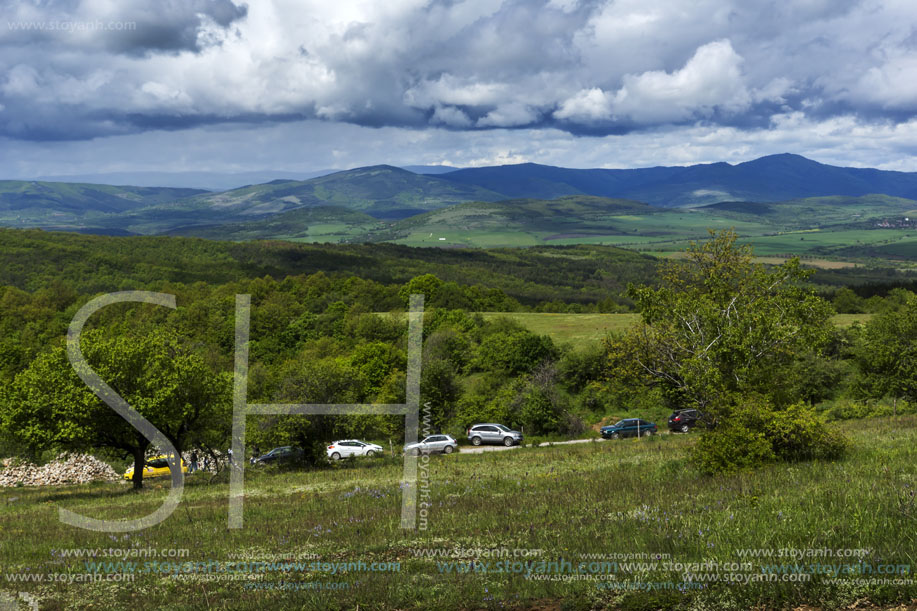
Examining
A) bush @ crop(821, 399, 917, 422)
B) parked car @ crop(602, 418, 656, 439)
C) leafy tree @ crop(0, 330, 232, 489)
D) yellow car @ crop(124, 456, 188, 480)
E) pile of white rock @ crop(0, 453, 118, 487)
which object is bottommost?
pile of white rock @ crop(0, 453, 118, 487)

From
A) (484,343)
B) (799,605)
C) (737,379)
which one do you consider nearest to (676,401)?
(737,379)

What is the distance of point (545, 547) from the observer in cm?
1015

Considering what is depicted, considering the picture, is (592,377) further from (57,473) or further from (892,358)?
(57,473)

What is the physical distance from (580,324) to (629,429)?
59.1 metres

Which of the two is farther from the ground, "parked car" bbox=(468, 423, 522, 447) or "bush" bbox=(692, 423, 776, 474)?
"bush" bbox=(692, 423, 776, 474)

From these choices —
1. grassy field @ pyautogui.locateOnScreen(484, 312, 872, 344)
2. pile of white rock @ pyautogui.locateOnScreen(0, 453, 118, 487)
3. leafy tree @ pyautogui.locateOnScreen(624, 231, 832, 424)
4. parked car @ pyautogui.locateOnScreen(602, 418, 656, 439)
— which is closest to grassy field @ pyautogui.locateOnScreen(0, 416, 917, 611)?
leafy tree @ pyautogui.locateOnScreen(624, 231, 832, 424)

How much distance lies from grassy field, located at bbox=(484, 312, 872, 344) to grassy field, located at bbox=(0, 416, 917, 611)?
64.8 metres

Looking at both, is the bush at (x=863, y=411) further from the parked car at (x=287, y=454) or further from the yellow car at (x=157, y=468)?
the yellow car at (x=157, y=468)

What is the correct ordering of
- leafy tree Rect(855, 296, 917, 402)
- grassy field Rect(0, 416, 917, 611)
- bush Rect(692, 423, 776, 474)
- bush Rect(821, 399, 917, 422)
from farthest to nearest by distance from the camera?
bush Rect(821, 399, 917, 422) → leafy tree Rect(855, 296, 917, 402) → bush Rect(692, 423, 776, 474) → grassy field Rect(0, 416, 917, 611)

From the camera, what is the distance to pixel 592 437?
46.2 meters

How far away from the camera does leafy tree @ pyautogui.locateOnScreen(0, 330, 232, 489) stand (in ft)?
86.3

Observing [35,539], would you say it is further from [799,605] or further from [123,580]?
[799,605]

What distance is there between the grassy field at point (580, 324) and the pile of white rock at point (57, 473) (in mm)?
56586

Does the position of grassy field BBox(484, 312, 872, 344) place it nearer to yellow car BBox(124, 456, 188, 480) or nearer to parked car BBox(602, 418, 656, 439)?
parked car BBox(602, 418, 656, 439)
